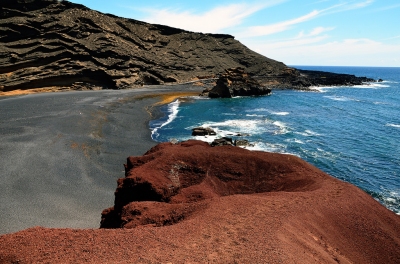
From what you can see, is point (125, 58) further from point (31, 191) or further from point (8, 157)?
point (31, 191)

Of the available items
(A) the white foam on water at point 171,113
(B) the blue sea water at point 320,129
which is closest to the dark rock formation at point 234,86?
(B) the blue sea water at point 320,129

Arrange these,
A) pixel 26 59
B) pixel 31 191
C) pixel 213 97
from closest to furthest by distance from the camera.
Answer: pixel 31 191, pixel 26 59, pixel 213 97

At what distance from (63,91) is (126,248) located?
195 feet

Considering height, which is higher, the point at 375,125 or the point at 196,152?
the point at 196,152

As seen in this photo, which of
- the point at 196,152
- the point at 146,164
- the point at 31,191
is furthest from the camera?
the point at 31,191

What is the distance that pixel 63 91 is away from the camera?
5797 centimetres

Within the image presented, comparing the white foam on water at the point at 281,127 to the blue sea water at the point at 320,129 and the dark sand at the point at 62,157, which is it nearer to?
the blue sea water at the point at 320,129

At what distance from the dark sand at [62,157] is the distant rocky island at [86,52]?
17632mm

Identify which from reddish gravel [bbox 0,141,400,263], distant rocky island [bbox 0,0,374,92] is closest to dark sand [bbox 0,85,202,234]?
reddish gravel [bbox 0,141,400,263]

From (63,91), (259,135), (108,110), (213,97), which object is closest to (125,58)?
(63,91)

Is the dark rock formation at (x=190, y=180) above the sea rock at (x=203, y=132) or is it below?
above

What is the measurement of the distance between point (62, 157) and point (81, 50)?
4794 centimetres

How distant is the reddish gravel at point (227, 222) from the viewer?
20.3 feet

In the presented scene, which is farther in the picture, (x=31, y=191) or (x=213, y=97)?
(x=213, y=97)
